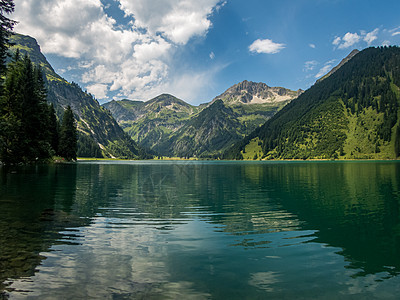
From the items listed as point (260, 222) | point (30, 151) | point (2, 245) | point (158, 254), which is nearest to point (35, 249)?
point (2, 245)

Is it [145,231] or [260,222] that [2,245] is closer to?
[145,231]

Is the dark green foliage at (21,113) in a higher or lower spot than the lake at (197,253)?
higher

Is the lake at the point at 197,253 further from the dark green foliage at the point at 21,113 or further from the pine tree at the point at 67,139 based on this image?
the pine tree at the point at 67,139

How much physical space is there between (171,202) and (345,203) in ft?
71.8

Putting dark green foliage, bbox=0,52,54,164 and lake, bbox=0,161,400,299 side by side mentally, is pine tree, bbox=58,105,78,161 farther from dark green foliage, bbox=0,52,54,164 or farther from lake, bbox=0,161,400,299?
lake, bbox=0,161,400,299

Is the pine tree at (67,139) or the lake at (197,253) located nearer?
the lake at (197,253)

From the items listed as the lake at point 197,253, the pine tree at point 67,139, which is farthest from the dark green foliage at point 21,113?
the pine tree at point 67,139

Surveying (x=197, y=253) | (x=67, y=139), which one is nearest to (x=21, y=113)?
(x=67, y=139)

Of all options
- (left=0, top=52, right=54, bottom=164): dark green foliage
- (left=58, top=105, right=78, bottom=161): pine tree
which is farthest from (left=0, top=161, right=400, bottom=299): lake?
(left=58, top=105, right=78, bottom=161): pine tree

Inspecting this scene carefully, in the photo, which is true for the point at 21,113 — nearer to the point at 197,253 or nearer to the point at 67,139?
the point at 67,139

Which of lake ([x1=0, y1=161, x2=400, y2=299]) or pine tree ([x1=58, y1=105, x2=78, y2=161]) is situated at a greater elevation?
pine tree ([x1=58, y1=105, x2=78, y2=161])

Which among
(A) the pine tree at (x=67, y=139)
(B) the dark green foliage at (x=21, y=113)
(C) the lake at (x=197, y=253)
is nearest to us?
(C) the lake at (x=197, y=253)

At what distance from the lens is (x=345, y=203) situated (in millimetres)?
31141

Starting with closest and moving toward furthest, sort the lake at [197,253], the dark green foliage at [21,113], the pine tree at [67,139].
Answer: the lake at [197,253] < the dark green foliage at [21,113] < the pine tree at [67,139]
